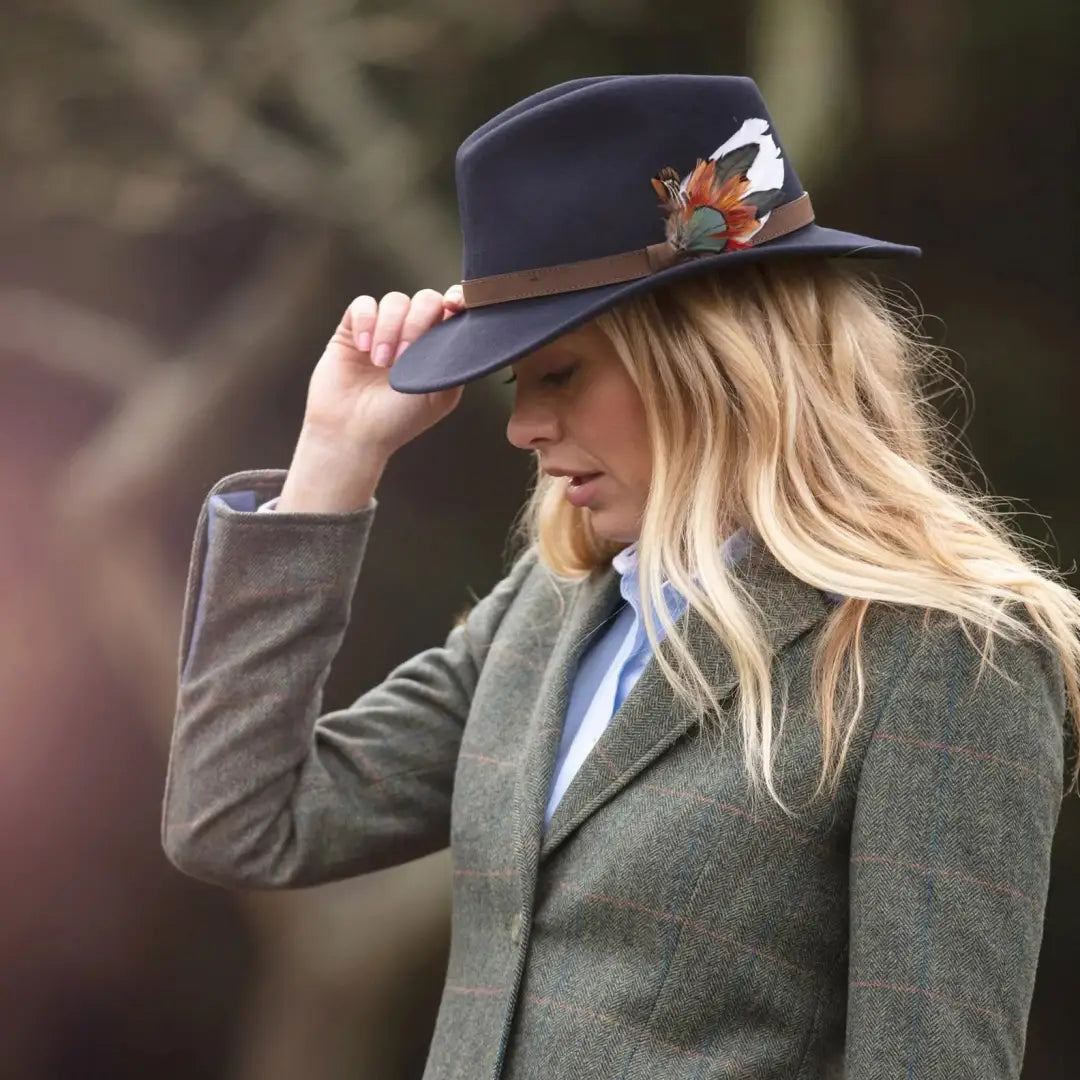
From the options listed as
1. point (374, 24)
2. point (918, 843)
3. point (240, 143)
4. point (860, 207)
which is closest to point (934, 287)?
point (860, 207)

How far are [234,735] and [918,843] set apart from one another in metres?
0.67

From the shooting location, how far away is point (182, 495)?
2154mm

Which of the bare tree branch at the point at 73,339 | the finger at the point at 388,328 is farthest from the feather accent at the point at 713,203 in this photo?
the bare tree branch at the point at 73,339

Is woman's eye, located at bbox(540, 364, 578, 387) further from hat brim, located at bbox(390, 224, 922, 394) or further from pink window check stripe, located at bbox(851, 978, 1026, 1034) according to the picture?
pink window check stripe, located at bbox(851, 978, 1026, 1034)

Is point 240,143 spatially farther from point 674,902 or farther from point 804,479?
point 674,902

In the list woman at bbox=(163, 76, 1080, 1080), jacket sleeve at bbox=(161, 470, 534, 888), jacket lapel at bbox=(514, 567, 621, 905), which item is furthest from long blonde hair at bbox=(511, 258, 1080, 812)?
jacket sleeve at bbox=(161, 470, 534, 888)

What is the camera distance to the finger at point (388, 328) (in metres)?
1.40

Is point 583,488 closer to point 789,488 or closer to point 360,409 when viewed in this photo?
point 789,488

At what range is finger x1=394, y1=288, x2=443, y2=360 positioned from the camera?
54.6 inches

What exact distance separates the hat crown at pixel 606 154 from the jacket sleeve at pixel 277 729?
1.24 ft

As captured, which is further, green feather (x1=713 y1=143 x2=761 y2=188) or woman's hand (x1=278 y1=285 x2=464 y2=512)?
woman's hand (x1=278 y1=285 x2=464 y2=512)

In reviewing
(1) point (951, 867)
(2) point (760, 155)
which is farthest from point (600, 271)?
(1) point (951, 867)

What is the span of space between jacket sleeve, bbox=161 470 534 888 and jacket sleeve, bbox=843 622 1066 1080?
57 cm

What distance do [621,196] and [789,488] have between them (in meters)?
0.28
